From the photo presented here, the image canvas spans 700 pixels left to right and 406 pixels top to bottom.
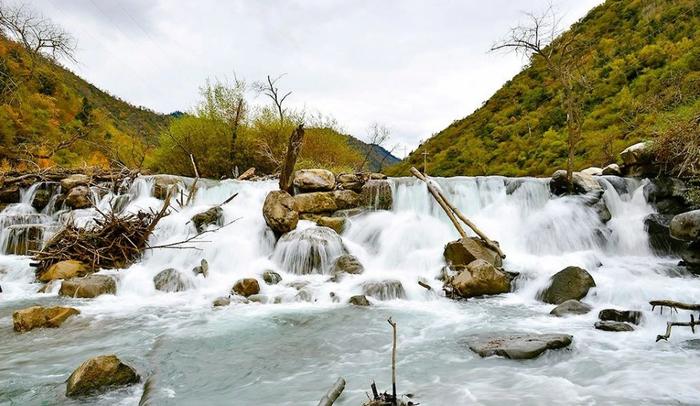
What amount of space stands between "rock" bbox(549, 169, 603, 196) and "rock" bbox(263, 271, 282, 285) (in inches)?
330

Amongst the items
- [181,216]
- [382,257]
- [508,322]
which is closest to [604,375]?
[508,322]

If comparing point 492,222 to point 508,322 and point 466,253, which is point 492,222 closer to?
point 466,253

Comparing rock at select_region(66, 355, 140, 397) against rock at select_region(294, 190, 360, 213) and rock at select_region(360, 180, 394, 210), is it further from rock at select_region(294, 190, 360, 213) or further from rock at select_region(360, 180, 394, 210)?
rock at select_region(360, 180, 394, 210)

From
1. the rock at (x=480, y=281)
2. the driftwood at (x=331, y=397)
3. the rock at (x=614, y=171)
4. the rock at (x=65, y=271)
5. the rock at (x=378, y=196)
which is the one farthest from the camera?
the rock at (x=378, y=196)

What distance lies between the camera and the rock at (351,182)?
13.7 meters

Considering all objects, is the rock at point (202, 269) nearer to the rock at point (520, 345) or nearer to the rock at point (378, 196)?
the rock at point (378, 196)

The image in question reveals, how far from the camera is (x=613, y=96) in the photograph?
25391mm

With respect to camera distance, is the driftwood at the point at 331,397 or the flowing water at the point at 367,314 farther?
the flowing water at the point at 367,314

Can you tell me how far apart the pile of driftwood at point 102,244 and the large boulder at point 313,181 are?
436 cm

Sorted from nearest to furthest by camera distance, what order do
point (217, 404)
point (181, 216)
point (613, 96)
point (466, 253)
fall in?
point (217, 404) → point (466, 253) → point (181, 216) → point (613, 96)

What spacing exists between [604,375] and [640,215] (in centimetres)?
849

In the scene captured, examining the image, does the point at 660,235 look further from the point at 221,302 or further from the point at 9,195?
the point at 9,195

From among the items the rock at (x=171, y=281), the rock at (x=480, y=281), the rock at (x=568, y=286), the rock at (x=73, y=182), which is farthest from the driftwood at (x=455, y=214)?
the rock at (x=73, y=182)

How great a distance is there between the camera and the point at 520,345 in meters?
5.16
